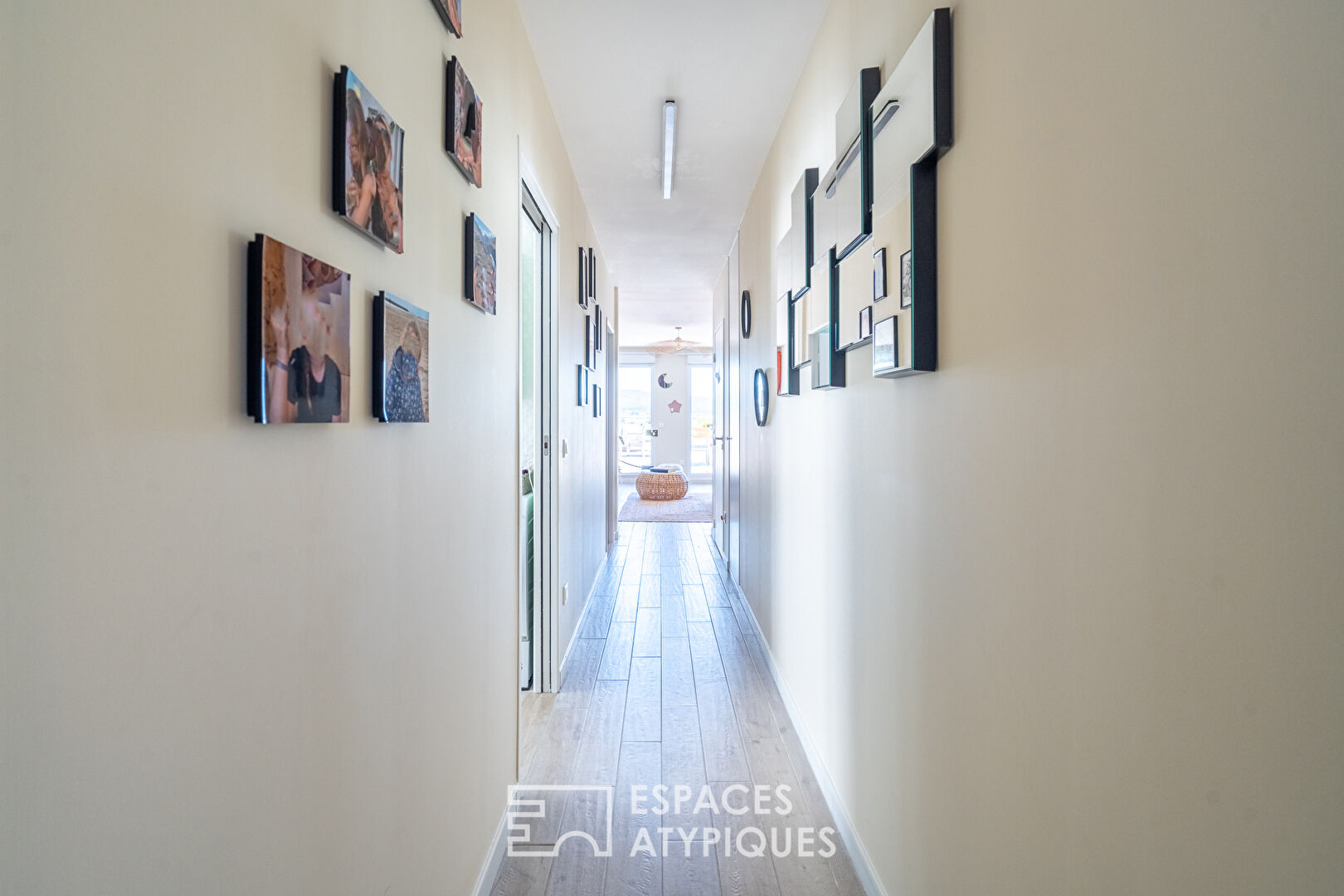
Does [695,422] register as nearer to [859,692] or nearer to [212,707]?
[859,692]

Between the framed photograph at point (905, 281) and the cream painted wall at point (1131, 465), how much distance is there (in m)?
0.11

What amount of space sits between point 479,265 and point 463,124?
0.34m

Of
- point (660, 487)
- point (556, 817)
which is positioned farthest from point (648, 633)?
point (660, 487)

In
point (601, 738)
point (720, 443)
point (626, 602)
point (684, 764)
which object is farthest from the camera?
point (720, 443)

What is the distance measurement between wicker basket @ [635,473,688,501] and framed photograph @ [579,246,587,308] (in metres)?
6.89

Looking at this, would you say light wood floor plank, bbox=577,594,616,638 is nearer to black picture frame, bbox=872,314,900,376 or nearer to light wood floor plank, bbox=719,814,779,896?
light wood floor plank, bbox=719,814,779,896

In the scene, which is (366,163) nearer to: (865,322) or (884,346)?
(884,346)

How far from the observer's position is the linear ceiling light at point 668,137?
321cm

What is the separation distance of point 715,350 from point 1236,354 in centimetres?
666

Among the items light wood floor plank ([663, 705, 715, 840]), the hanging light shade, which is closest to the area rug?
the hanging light shade

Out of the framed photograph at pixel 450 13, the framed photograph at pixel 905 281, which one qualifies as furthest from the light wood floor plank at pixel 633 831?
the framed photograph at pixel 450 13

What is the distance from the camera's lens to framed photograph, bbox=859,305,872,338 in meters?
1.87

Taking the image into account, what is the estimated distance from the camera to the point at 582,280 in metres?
4.29

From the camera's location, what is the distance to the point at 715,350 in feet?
24.0
